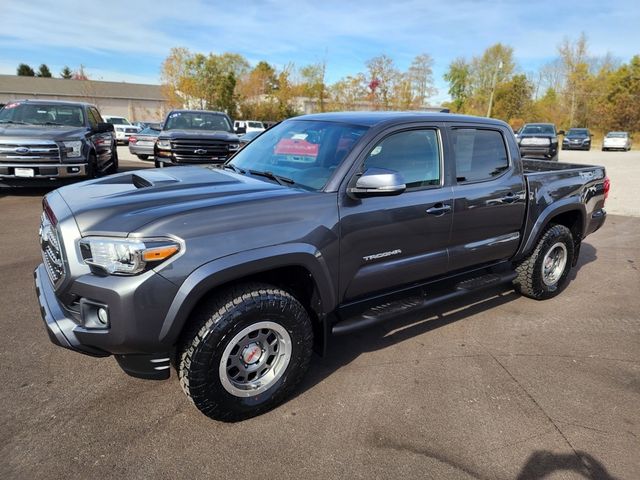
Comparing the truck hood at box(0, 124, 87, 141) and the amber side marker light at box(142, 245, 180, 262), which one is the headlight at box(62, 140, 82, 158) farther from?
the amber side marker light at box(142, 245, 180, 262)

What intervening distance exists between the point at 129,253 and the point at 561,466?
2.57 m

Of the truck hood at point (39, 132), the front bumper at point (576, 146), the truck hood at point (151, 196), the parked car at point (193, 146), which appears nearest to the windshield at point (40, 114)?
the truck hood at point (39, 132)

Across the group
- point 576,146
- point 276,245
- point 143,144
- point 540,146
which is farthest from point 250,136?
point 576,146

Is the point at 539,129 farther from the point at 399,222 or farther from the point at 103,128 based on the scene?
the point at 399,222

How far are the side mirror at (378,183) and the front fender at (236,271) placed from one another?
0.50m

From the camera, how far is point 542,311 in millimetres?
4551

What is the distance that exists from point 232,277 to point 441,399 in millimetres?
1643

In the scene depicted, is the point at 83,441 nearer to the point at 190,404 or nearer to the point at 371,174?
the point at 190,404

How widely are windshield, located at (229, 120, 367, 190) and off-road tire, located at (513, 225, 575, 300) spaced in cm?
243

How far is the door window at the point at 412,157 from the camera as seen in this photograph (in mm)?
3264

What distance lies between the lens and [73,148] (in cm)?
879

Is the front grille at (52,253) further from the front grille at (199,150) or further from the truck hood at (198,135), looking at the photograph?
the truck hood at (198,135)

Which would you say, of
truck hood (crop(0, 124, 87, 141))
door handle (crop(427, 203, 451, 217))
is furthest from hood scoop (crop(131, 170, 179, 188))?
truck hood (crop(0, 124, 87, 141))

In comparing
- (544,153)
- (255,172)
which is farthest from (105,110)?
(255,172)
